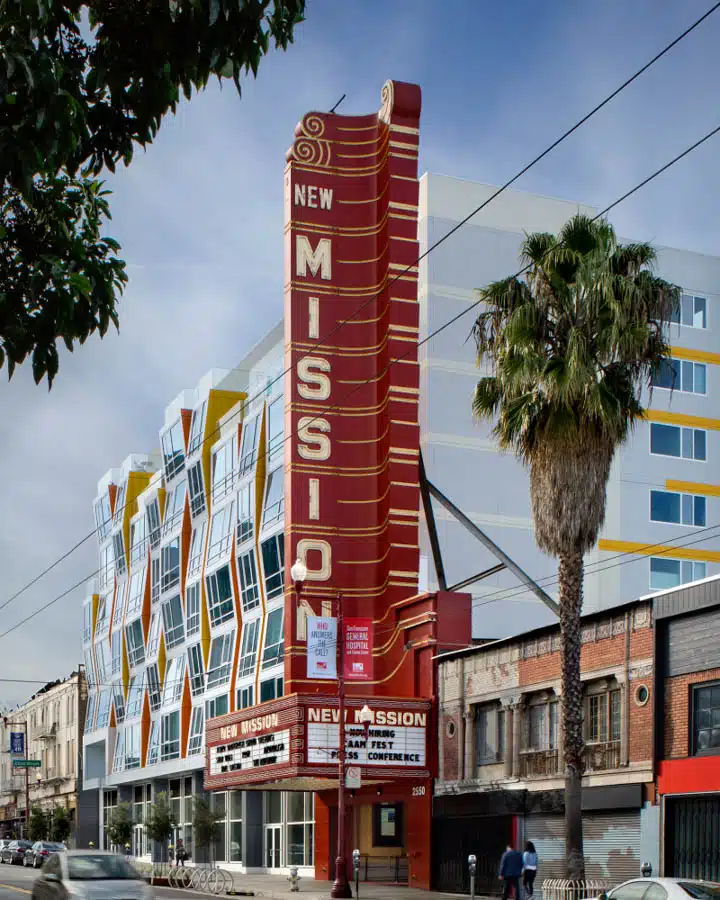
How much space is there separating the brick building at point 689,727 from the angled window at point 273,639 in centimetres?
2431

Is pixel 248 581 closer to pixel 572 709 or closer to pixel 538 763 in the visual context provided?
pixel 538 763

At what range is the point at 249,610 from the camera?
59375 millimetres

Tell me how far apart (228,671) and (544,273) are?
117 feet

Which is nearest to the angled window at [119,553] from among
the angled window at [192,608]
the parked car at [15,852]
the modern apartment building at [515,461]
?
the angled window at [192,608]

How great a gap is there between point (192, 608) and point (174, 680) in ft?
16.0

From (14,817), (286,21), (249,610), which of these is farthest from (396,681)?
(14,817)

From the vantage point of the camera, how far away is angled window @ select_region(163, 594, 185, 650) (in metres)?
71.2

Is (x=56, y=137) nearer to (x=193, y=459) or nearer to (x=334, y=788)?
(x=334, y=788)

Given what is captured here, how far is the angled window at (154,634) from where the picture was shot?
75.1 m

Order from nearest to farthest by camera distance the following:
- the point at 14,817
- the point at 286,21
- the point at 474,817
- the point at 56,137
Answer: the point at 56,137 < the point at 286,21 < the point at 474,817 < the point at 14,817

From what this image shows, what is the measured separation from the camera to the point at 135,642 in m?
80.7

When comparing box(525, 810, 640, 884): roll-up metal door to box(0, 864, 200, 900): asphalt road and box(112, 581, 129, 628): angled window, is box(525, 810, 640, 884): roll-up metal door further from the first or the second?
box(112, 581, 129, 628): angled window

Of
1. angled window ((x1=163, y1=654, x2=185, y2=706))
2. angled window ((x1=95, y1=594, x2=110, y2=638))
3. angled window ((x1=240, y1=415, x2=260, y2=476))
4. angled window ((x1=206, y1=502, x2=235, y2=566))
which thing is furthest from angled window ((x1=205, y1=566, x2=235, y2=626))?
angled window ((x1=95, y1=594, x2=110, y2=638))

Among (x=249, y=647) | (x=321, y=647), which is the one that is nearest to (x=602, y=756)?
(x=321, y=647)
